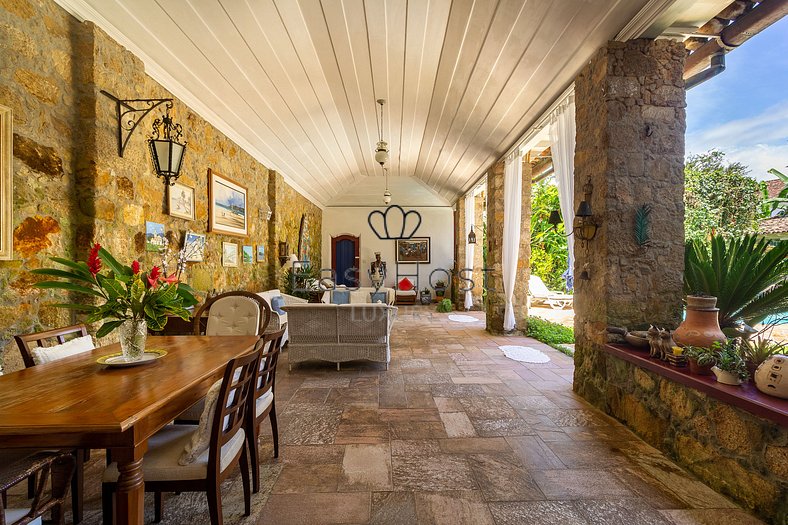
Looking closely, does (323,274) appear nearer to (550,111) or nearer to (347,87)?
(347,87)

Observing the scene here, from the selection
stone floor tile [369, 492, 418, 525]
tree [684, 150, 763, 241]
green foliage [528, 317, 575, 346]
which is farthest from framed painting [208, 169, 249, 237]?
tree [684, 150, 763, 241]

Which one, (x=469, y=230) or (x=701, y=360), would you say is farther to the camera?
(x=469, y=230)

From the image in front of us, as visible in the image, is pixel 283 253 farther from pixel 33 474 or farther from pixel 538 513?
pixel 538 513

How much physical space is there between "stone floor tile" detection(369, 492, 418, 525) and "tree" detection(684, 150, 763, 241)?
7336mm

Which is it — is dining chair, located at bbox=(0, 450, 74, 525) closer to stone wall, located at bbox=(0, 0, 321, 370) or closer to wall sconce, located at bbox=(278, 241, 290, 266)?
stone wall, located at bbox=(0, 0, 321, 370)

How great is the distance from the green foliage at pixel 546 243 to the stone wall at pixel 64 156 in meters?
9.37

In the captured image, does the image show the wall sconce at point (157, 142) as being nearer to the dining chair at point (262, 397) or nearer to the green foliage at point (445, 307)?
the dining chair at point (262, 397)

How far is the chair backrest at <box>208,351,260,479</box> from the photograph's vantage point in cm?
133

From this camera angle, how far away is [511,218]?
527 centimetres

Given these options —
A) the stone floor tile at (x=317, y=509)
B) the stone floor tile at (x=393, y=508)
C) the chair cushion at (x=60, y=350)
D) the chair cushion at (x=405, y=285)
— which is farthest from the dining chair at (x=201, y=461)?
the chair cushion at (x=405, y=285)

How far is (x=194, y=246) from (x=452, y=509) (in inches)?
134

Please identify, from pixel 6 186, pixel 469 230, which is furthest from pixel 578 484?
pixel 469 230

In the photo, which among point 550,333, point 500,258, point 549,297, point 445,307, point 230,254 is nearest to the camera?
point 230,254

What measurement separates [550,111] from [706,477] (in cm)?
332
